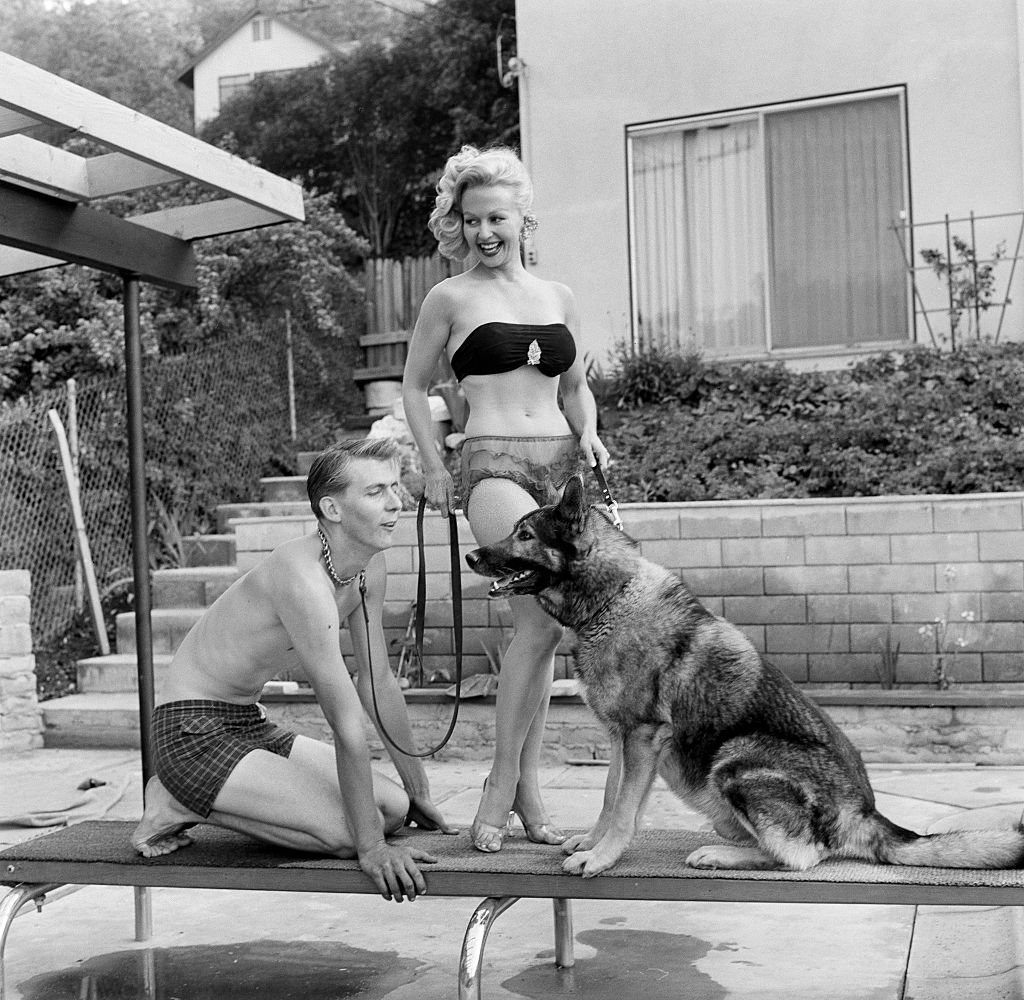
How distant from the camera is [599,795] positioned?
21.4 feet

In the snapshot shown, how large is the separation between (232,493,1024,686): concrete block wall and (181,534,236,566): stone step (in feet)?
12.8

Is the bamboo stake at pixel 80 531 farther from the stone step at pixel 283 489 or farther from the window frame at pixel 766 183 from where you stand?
the window frame at pixel 766 183

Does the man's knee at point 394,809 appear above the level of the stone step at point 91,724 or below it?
above

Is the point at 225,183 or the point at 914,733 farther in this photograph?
the point at 914,733

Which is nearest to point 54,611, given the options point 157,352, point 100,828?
point 157,352

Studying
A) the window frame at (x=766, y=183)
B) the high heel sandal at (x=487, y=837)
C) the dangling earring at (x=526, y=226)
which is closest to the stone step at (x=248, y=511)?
the window frame at (x=766, y=183)

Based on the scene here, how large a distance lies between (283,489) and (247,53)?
90.1 feet

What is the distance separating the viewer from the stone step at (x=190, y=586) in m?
9.54

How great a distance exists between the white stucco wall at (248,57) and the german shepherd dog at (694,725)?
110 ft

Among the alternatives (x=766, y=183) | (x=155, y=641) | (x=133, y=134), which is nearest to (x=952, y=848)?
(x=133, y=134)

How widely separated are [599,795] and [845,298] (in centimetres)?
600

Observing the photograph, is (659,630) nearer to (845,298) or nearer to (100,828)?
(100,828)

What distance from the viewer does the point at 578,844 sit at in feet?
12.2

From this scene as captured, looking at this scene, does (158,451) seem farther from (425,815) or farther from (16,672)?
(425,815)
